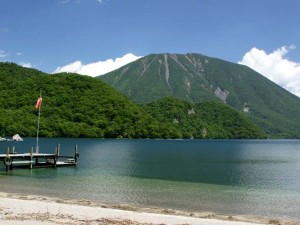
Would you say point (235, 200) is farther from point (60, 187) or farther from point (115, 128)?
point (115, 128)

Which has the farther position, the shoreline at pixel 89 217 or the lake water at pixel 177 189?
the lake water at pixel 177 189

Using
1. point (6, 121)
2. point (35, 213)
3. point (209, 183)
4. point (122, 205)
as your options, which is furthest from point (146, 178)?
point (6, 121)

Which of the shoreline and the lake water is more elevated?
the shoreline

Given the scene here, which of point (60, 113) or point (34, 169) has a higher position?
point (60, 113)

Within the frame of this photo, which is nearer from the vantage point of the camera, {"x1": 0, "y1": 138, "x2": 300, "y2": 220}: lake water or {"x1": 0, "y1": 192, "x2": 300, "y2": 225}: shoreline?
{"x1": 0, "y1": 192, "x2": 300, "y2": 225}: shoreline

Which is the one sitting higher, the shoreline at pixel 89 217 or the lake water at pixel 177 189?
the shoreline at pixel 89 217

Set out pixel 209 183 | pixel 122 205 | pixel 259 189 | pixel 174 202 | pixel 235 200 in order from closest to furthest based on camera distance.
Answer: pixel 122 205 < pixel 174 202 < pixel 235 200 < pixel 259 189 < pixel 209 183

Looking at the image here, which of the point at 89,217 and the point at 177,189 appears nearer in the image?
the point at 89,217

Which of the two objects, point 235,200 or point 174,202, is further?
point 235,200

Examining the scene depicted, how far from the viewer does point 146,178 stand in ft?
139

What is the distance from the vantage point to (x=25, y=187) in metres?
32.9

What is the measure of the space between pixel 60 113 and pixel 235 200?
177 metres

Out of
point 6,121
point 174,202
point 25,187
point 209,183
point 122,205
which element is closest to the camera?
point 122,205

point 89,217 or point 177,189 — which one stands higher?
point 89,217
